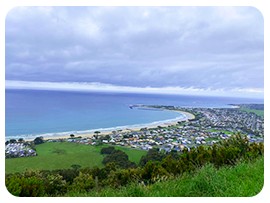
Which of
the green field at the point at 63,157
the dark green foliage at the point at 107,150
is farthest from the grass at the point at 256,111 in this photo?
the dark green foliage at the point at 107,150

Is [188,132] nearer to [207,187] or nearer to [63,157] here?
[207,187]

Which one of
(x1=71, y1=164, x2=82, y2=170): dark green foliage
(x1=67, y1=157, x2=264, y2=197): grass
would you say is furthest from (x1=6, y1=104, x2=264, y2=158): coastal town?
(x1=67, y1=157, x2=264, y2=197): grass

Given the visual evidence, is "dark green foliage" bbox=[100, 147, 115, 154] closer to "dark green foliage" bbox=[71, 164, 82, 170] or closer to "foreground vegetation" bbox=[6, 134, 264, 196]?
"foreground vegetation" bbox=[6, 134, 264, 196]

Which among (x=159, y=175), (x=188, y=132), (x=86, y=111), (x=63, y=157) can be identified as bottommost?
(x=159, y=175)

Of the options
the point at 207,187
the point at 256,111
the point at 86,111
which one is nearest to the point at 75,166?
the point at 86,111

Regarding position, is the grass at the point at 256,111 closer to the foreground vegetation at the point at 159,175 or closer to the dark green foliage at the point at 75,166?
the foreground vegetation at the point at 159,175

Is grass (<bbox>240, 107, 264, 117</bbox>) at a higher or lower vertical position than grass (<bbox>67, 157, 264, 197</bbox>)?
higher
